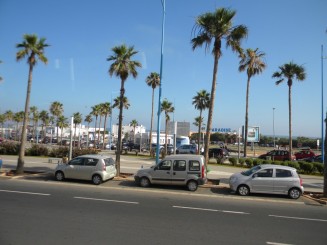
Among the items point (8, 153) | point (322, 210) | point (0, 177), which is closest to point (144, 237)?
point (322, 210)

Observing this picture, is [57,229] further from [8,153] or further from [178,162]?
[8,153]

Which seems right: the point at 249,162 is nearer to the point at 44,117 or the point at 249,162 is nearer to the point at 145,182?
the point at 145,182

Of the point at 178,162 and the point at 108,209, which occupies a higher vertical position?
the point at 178,162

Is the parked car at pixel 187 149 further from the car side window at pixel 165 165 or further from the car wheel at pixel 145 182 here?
the car side window at pixel 165 165

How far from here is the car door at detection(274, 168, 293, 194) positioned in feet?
47.9

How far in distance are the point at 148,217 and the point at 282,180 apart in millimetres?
7814

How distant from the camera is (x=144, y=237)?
764 centimetres

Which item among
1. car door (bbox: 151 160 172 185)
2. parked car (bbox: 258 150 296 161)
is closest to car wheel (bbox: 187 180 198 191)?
car door (bbox: 151 160 172 185)

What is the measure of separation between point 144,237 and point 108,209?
3.32 metres

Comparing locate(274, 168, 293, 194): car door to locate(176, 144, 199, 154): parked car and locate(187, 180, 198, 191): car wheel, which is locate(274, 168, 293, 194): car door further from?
locate(176, 144, 199, 154): parked car

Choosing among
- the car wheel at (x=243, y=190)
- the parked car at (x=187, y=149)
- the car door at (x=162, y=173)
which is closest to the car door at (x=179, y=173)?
the car door at (x=162, y=173)

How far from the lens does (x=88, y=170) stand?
54.0ft

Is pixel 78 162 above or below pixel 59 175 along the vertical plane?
above

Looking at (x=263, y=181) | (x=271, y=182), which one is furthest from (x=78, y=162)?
(x=271, y=182)
